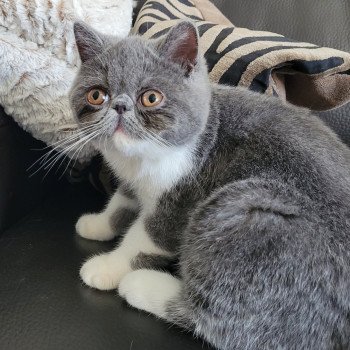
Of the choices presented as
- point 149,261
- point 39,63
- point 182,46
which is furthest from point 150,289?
point 39,63

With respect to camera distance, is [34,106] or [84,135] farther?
[34,106]

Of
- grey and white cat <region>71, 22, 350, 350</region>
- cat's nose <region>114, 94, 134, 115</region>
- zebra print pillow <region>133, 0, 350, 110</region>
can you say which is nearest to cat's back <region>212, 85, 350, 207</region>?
grey and white cat <region>71, 22, 350, 350</region>

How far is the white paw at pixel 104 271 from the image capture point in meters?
0.87

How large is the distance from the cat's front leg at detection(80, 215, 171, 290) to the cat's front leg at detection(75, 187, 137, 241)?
88 millimetres

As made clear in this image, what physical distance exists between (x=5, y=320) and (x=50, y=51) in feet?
1.95

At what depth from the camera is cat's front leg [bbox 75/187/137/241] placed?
3.31ft

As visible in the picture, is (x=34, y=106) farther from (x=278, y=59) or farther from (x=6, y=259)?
(x=278, y=59)

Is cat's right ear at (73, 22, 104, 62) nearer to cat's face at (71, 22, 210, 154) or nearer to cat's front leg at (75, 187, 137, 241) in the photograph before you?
cat's face at (71, 22, 210, 154)

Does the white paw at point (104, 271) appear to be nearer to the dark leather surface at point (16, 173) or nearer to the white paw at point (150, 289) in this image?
the white paw at point (150, 289)

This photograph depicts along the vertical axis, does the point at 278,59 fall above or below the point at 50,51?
above

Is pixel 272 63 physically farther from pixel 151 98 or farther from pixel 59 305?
pixel 59 305

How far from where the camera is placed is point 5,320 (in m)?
0.78

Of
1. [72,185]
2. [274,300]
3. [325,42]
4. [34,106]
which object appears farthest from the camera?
[325,42]

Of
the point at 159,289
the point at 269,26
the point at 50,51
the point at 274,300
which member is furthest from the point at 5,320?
the point at 269,26
